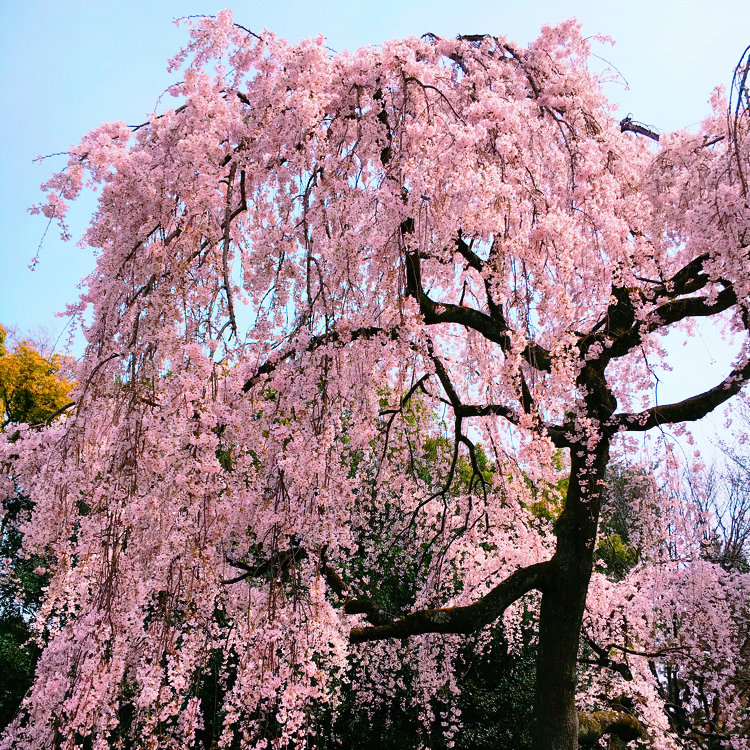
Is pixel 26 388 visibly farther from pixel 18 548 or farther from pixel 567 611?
pixel 567 611

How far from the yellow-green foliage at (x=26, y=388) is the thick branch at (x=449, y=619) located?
10588 mm

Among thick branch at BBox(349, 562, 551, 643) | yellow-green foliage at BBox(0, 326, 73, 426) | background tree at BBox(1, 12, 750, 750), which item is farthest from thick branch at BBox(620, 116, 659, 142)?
yellow-green foliage at BBox(0, 326, 73, 426)

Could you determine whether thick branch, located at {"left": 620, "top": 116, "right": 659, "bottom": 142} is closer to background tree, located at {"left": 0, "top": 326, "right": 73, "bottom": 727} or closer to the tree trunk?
the tree trunk

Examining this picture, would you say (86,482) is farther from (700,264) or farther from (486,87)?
(700,264)

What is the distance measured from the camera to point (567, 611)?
196 inches

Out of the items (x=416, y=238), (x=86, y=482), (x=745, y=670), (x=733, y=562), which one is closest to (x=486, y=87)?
(x=416, y=238)

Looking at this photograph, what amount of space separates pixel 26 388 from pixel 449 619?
38.6ft

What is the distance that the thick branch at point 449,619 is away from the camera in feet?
15.3

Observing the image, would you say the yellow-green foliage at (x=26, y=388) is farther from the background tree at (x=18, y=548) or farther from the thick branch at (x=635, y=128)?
the thick branch at (x=635, y=128)

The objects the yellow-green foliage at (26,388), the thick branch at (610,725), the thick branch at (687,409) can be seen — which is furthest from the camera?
the yellow-green foliage at (26,388)

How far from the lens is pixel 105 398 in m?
3.81

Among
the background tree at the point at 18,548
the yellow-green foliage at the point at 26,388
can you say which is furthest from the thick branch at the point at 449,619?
the yellow-green foliage at the point at 26,388

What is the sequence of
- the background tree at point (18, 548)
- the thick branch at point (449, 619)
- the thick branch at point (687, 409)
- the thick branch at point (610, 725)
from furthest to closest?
the background tree at point (18, 548)
the thick branch at point (610, 725)
the thick branch at point (687, 409)
the thick branch at point (449, 619)

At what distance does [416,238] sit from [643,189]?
92.5 inches
